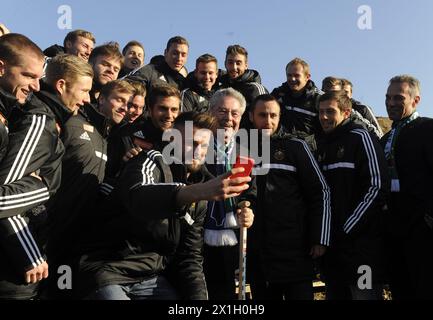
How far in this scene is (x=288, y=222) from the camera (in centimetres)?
430

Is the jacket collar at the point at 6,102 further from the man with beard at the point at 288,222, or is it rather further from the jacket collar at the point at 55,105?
the man with beard at the point at 288,222

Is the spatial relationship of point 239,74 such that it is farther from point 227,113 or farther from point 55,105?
point 55,105

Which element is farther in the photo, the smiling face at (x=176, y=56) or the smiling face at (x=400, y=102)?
the smiling face at (x=176, y=56)

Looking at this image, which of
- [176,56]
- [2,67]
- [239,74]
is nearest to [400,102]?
[239,74]

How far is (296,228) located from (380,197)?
88cm

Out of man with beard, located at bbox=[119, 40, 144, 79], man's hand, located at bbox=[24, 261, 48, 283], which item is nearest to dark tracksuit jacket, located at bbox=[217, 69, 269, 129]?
man with beard, located at bbox=[119, 40, 144, 79]

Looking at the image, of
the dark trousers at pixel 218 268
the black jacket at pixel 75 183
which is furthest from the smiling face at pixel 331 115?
the black jacket at pixel 75 183

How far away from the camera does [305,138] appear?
4.73m

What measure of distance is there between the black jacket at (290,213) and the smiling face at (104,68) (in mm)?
2383

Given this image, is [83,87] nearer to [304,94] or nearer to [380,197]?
[380,197]

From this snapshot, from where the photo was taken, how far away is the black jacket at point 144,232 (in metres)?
2.60

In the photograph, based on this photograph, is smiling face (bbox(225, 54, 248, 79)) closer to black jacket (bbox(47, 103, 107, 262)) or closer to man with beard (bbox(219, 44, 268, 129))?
man with beard (bbox(219, 44, 268, 129))

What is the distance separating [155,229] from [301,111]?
4.45 metres
